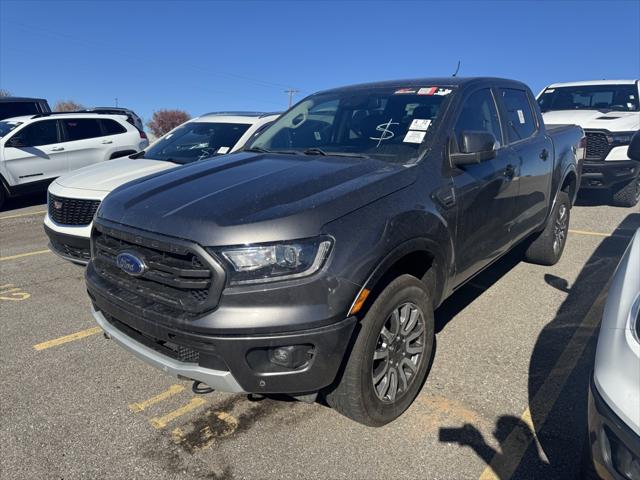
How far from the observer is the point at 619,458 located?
1627 mm

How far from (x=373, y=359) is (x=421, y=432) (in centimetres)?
58

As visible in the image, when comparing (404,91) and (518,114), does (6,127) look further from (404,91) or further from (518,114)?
(518,114)

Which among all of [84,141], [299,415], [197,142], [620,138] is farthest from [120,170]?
[620,138]

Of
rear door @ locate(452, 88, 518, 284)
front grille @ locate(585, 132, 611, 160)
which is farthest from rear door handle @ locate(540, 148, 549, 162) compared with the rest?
front grille @ locate(585, 132, 611, 160)

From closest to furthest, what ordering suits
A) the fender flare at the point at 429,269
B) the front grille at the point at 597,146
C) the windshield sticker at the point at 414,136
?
the fender flare at the point at 429,269 → the windshield sticker at the point at 414,136 → the front grille at the point at 597,146

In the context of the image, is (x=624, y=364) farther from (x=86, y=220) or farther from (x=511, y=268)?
(x=86, y=220)

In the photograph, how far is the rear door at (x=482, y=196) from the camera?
125 inches

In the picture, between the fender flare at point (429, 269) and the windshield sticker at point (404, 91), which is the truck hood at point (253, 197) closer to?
the fender flare at point (429, 269)

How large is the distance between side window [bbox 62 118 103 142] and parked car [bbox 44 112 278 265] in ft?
13.3

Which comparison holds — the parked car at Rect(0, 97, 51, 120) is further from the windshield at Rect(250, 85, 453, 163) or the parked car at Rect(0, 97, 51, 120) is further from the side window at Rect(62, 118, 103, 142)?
the windshield at Rect(250, 85, 453, 163)

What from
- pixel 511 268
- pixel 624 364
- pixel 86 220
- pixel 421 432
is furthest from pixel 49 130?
pixel 624 364

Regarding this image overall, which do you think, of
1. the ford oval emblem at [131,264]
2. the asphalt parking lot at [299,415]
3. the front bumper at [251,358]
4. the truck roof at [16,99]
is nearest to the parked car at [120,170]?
the asphalt parking lot at [299,415]

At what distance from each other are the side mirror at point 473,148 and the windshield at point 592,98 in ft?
24.6

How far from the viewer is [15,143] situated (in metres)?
9.45
